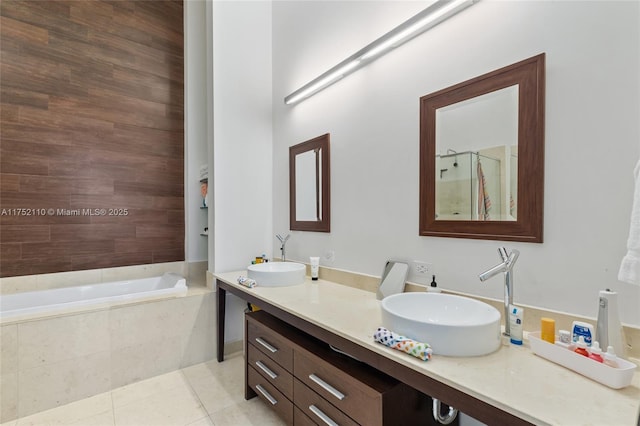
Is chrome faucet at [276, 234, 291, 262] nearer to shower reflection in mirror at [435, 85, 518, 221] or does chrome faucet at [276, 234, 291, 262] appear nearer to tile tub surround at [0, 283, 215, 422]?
tile tub surround at [0, 283, 215, 422]

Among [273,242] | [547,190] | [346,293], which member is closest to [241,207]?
[273,242]

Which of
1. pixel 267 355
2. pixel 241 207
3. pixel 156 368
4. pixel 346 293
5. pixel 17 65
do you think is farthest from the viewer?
pixel 241 207

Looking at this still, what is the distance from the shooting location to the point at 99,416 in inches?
72.6

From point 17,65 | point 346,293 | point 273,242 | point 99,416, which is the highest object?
point 17,65

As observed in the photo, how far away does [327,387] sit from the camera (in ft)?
4.29

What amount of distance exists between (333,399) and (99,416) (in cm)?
156

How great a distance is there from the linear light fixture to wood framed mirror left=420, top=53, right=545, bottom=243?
0.35 metres

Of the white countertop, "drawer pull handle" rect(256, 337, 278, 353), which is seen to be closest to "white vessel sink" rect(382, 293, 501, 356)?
the white countertop

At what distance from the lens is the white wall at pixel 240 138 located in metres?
2.64

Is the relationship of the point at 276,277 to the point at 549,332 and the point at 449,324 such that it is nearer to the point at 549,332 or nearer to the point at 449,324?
the point at 449,324

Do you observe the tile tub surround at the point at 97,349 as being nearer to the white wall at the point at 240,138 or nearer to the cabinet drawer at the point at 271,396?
the white wall at the point at 240,138

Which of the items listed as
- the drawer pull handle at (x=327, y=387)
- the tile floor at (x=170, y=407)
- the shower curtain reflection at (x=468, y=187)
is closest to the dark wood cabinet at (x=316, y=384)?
the drawer pull handle at (x=327, y=387)

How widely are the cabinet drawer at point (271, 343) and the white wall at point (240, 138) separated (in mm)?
873

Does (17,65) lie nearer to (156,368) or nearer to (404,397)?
(156,368)
